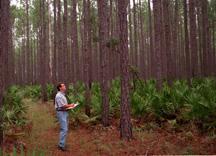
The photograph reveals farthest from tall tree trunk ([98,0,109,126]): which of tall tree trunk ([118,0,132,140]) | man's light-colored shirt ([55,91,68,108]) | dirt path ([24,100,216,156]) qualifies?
man's light-colored shirt ([55,91,68,108])

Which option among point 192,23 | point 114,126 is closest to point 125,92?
point 114,126

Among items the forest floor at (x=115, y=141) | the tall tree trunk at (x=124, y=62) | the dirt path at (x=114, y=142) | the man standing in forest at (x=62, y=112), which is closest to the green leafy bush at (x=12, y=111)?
the forest floor at (x=115, y=141)

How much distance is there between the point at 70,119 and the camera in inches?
573

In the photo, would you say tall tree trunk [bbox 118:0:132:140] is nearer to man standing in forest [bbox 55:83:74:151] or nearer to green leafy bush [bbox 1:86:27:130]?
man standing in forest [bbox 55:83:74:151]

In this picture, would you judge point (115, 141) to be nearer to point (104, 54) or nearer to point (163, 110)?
point (163, 110)

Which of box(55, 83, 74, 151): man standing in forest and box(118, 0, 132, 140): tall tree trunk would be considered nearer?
box(55, 83, 74, 151): man standing in forest

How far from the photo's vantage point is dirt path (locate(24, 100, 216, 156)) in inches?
418

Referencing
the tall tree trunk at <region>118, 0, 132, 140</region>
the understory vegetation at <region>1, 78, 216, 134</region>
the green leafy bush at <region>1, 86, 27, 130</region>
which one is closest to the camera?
the tall tree trunk at <region>118, 0, 132, 140</region>

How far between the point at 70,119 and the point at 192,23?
9.06 metres

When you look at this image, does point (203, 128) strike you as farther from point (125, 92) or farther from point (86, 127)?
point (86, 127)

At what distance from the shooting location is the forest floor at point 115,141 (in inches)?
418

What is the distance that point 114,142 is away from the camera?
37.8 ft

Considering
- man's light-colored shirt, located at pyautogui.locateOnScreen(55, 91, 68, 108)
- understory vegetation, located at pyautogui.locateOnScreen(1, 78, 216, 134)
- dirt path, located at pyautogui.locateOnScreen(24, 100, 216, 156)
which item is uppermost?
man's light-colored shirt, located at pyautogui.locateOnScreen(55, 91, 68, 108)

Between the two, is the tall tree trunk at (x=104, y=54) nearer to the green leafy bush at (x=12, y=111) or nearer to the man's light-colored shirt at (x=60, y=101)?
the man's light-colored shirt at (x=60, y=101)
